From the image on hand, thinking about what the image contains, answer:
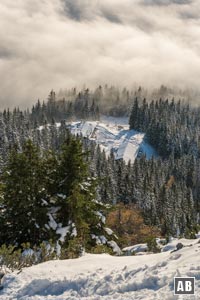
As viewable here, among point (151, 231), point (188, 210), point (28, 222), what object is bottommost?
point (188, 210)

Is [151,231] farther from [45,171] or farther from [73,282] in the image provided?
[73,282]

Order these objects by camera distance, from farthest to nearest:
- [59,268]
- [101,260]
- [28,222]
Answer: [28,222], [101,260], [59,268]

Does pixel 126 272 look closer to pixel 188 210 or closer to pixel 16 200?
pixel 16 200

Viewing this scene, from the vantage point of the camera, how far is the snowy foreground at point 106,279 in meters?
9.29

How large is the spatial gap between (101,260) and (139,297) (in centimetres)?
370

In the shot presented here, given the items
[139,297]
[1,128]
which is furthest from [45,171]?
[1,128]

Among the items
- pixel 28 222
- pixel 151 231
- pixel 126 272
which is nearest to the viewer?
pixel 126 272

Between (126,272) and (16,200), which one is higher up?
(126,272)

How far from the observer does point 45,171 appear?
24.9m

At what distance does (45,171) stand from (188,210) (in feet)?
286

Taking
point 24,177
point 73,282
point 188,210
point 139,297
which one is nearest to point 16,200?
point 24,177

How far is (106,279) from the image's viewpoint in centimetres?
1021

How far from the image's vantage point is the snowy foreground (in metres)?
9.29

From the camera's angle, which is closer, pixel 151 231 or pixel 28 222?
pixel 28 222
